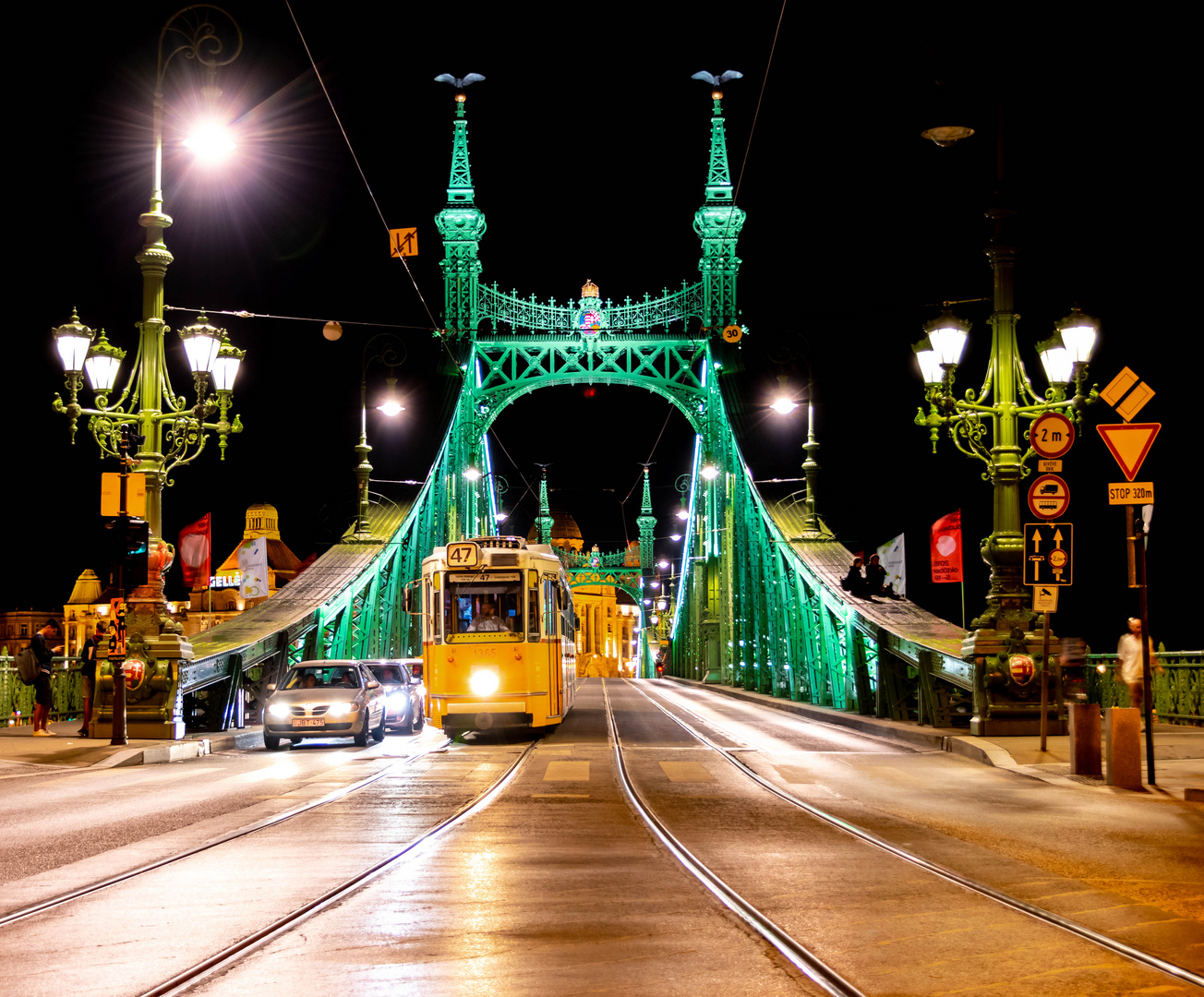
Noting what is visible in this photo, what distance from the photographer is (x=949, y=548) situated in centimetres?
2677

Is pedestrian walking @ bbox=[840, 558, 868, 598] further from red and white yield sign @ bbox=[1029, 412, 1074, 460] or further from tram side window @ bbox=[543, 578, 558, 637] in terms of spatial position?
red and white yield sign @ bbox=[1029, 412, 1074, 460]

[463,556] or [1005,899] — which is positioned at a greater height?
[463,556]

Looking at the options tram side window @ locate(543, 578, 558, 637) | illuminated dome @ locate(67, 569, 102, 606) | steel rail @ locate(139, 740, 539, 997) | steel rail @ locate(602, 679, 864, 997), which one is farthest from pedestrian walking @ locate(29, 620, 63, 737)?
illuminated dome @ locate(67, 569, 102, 606)

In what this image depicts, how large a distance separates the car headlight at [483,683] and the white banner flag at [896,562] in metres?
9.68

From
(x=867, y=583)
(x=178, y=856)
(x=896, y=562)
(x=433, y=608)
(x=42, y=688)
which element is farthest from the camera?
(x=896, y=562)

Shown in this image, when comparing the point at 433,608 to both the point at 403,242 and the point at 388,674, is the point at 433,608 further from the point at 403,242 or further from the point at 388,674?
the point at 403,242

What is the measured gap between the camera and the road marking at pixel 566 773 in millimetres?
14977

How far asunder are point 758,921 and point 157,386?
1477cm

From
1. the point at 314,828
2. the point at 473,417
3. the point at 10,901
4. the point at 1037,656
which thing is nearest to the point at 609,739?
the point at 1037,656

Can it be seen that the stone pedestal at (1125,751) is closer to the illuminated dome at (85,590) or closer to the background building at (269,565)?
the background building at (269,565)

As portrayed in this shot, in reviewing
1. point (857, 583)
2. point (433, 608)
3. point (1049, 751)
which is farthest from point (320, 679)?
point (1049, 751)

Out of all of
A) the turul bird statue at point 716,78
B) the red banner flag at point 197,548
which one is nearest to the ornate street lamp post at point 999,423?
the red banner flag at point 197,548

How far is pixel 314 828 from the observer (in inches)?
411

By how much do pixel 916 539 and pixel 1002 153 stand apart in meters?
39.1
